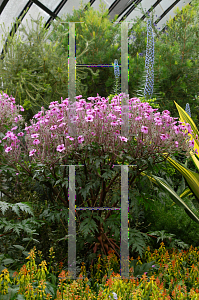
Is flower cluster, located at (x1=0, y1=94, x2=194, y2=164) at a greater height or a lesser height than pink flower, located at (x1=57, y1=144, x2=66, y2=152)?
greater

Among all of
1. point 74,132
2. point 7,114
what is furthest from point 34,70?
point 74,132

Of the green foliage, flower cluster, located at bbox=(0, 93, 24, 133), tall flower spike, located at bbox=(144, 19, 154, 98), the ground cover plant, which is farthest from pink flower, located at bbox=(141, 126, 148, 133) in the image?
the green foliage

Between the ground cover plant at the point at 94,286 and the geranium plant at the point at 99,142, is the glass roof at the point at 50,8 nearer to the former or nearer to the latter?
the geranium plant at the point at 99,142

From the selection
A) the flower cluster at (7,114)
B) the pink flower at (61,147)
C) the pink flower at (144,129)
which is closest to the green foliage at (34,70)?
the flower cluster at (7,114)

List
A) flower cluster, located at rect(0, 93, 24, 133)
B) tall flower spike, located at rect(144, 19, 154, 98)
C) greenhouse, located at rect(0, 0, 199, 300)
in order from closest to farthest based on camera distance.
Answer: greenhouse, located at rect(0, 0, 199, 300) → flower cluster, located at rect(0, 93, 24, 133) → tall flower spike, located at rect(144, 19, 154, 98)

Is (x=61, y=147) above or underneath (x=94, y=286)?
above

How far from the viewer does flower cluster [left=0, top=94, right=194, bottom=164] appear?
5.16 ft

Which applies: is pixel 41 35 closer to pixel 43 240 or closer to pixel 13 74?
pixel 13 74

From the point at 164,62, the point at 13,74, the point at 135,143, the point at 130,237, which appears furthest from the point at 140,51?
the point at 130,237

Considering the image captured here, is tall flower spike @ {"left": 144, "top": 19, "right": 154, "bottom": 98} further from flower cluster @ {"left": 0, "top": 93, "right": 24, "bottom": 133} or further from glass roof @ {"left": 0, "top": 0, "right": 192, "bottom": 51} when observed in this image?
glass roof @ {"left": 0, "top": 0, "right": 192, "bottom": 51}

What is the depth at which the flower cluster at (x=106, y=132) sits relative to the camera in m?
1.57

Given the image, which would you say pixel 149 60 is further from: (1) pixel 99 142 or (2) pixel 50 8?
(2) pixel 50 8

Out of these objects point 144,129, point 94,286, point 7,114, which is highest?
point 7,114

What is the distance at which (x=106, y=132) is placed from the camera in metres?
1.59
